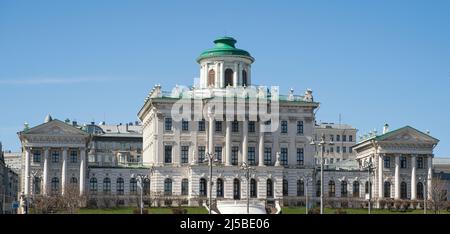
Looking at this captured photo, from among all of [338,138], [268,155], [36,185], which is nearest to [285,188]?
[268,155]

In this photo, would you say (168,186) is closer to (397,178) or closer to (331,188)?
(331,188)

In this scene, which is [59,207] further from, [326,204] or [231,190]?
[326,204]

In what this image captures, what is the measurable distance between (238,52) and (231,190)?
18.3 meters

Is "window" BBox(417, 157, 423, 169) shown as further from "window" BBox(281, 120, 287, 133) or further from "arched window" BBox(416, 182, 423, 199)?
"window" BBox(281, 120, 287, 133)

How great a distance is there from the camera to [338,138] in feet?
619

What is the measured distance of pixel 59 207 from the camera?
93438 millimetres

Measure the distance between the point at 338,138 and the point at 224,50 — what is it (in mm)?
73577

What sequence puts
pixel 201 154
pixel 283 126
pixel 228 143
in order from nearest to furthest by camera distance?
pixel 228 143 < pixel 201 154 < pixel 283 126

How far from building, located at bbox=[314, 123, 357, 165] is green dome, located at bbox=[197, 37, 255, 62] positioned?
66.3 meters

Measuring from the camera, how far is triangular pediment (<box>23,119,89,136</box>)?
11225cm

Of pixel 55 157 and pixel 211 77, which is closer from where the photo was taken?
pixel 55 157

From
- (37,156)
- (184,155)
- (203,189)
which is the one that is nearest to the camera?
(37,156)

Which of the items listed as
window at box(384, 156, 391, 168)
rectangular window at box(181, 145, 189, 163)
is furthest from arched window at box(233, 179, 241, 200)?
window at box(384, 156, 391, 168)
